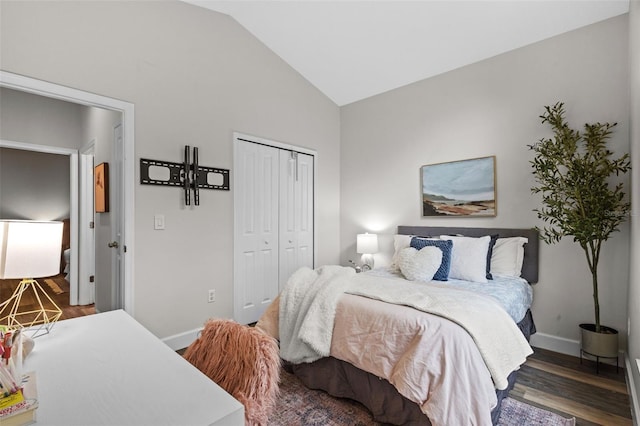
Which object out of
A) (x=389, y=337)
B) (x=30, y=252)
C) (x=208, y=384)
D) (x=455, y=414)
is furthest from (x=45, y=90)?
(x=455, y=414)

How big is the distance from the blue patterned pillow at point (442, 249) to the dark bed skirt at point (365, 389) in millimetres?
868

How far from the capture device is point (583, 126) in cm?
271

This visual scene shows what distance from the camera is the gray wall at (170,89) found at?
226 cm

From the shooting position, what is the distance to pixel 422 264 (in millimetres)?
2705

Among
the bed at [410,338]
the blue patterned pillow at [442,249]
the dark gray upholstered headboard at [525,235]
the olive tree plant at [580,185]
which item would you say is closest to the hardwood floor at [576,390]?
the bed at [410,338]

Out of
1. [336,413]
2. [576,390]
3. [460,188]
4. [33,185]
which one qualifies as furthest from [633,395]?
[33,185]

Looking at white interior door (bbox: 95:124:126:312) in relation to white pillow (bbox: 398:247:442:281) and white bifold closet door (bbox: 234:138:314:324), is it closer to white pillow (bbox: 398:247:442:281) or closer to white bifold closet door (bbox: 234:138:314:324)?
white bifold closet door (bbox: 234:138:314:324)

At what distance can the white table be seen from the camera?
722 mm

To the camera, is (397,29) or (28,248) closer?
(28,248)

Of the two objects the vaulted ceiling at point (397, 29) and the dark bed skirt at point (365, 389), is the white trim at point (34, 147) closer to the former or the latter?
the vaulted ceiling at point (397, 29)

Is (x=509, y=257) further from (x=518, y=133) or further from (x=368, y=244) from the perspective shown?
(x=368, y=244)

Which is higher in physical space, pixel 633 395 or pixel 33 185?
pixel 33 185

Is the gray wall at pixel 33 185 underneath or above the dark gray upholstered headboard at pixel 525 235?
above

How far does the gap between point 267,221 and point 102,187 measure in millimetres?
1743
